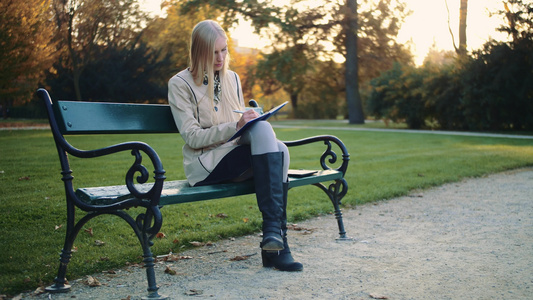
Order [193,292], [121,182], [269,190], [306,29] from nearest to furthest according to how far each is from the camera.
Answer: [193,292]
[269,190]
[121,182]
[306,29]

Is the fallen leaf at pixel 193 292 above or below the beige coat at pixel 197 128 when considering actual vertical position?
below

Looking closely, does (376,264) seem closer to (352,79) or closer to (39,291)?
(39,291)

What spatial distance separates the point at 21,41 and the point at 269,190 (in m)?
15.4

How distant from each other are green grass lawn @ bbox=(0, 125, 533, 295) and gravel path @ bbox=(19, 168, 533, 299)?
0.81 ft

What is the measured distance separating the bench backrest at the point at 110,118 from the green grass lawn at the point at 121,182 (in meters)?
0.89

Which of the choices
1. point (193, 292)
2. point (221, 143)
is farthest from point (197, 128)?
point (193, 292)

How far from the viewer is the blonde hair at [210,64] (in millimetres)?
3492

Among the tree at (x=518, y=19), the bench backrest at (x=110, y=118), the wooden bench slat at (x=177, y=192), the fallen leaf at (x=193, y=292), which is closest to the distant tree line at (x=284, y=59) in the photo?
Answer: the tree at (x=518, y=19)

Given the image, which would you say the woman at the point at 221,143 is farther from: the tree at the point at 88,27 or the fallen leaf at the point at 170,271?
the tree at the point at 88,27

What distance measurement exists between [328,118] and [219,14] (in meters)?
13.8

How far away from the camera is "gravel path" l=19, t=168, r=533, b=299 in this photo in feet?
9.70

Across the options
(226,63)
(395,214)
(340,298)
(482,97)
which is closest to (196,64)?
(226,63)

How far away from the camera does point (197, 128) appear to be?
3461 millimetres

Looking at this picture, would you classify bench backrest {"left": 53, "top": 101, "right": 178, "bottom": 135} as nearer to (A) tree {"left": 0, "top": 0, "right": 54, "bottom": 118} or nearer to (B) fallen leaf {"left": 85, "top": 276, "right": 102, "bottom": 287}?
(B) fallen leaf {"left": 85, "top": 276, "right": 102, "bottom": 287}
